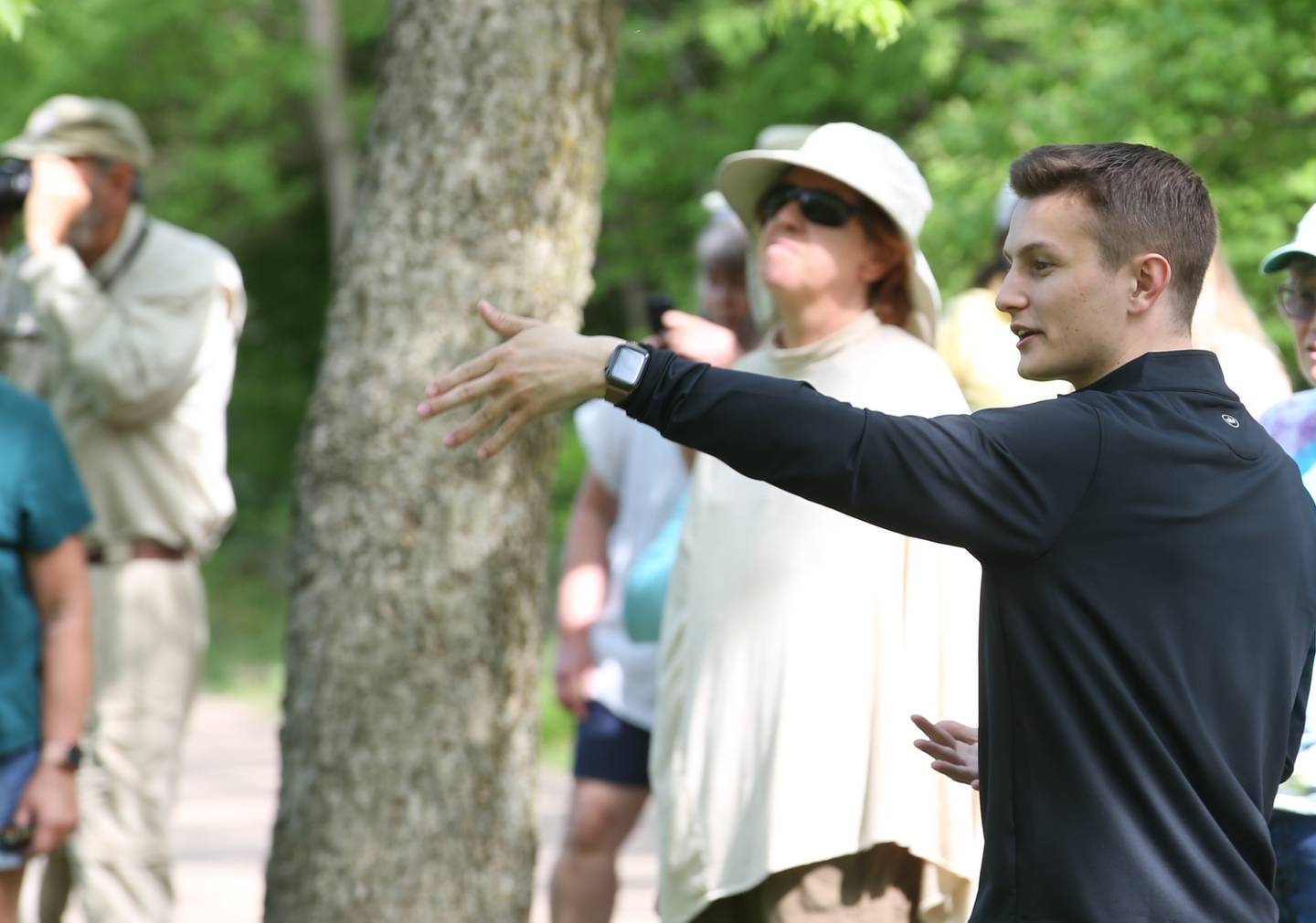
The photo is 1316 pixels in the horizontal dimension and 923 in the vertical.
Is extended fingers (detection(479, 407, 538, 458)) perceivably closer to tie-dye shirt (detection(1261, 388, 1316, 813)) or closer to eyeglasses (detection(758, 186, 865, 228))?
tie-dye shirt (detection(1261, 388, 1316, 813))

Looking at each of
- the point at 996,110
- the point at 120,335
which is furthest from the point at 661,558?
the point at 996,110

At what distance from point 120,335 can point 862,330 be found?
8.12ft

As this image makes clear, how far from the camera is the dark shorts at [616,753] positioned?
5.66 m

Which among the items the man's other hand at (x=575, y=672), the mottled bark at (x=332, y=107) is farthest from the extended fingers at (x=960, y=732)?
the mottled bark at (x=332, y=107)

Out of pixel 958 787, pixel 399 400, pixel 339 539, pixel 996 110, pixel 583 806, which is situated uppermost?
pixel 996 110

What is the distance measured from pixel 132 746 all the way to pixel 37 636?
1.22m

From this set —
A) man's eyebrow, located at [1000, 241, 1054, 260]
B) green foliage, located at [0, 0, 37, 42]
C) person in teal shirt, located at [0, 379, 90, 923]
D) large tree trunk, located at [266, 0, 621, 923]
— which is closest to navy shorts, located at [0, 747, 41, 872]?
person in teal shirt, located at [0, 379, 90, 923]

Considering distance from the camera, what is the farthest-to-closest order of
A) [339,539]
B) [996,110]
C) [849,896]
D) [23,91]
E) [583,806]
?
1. [23,91]
2. [996,110]
3. [583,806]
4. [339,539]
5. [849,896]

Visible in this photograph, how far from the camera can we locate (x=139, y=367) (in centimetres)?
571

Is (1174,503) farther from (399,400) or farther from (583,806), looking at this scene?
(583,806)

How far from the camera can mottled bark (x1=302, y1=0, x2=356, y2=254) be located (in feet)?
68.3

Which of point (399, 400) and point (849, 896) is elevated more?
point (399, 400)

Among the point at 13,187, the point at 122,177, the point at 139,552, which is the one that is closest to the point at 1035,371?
the point at 139,552

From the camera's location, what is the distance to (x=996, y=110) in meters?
10.9
